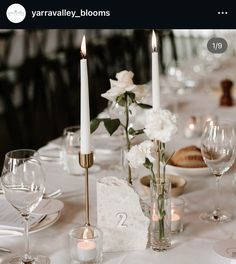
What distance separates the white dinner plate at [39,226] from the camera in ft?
3.19

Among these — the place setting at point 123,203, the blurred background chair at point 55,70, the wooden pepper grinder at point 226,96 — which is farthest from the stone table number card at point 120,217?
the blurred background chair at point 55,70

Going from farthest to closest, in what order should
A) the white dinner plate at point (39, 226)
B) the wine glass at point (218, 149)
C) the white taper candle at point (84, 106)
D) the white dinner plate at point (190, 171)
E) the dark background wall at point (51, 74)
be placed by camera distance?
the dark background wall at point (51, 74) → the white dinner plate at point (190, 171) → the wine glass at point (218, 149) → the white dinner plate at point (39, 226) → the white taper candle at point (84, 106)

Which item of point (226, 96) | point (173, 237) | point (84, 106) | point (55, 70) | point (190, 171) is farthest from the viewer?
point (55, 70)

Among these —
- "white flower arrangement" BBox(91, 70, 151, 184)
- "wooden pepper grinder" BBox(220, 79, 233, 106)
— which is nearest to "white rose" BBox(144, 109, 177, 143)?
"white flower arrangement" BBox(91, 70, 151, 184)

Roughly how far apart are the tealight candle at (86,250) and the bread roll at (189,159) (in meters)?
0.51

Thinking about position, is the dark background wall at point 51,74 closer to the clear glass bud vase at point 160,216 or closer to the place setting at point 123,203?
the place setting at point 123,203

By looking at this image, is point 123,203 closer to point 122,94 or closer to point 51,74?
point 122,94

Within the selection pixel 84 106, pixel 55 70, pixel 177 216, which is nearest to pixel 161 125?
pixel 84 106

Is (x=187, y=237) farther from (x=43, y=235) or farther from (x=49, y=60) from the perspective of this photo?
(x=49, y=60)

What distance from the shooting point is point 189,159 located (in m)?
1.35

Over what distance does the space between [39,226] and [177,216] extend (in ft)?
0.79

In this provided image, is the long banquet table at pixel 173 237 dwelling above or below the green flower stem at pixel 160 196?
below
